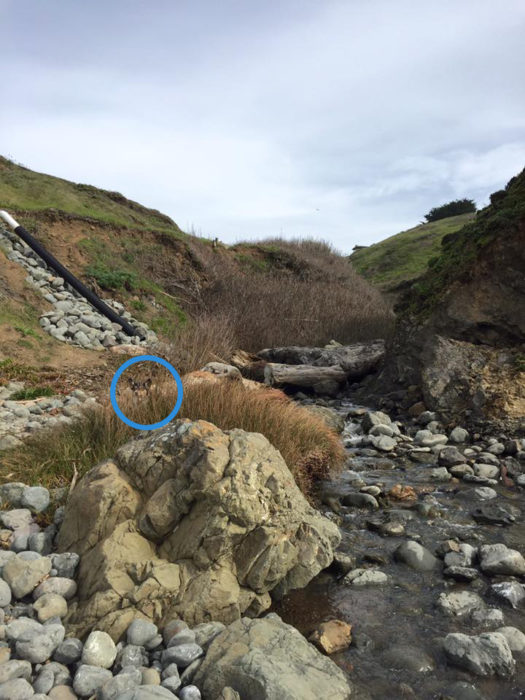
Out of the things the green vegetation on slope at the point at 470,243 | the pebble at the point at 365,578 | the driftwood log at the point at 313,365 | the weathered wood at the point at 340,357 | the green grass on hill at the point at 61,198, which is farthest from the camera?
the green grass on hill at the point at 61,198

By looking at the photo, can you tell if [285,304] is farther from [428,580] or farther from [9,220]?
[428,580]

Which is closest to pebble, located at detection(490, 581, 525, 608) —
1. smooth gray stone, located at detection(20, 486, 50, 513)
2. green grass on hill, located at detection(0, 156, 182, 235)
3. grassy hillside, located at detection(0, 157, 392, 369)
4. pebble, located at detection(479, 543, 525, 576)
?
pebble, located at detection(479, 543, 525, 576)

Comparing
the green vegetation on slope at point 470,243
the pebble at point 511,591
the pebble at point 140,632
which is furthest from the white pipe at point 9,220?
the pebble at point 511,591

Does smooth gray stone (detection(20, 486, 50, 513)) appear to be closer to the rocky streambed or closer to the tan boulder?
the rocky streambed

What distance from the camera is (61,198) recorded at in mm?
19516

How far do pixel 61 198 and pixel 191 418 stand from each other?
55.1 feet

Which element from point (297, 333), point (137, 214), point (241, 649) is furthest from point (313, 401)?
point (137, 214)

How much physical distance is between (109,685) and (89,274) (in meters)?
14.7

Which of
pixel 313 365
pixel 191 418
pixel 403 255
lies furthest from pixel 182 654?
pixel 403 255

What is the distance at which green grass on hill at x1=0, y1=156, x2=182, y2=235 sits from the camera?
18.3 m

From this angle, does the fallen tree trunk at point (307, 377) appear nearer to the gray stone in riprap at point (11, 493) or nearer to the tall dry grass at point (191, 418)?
the tall dry grass at point (191, 418)

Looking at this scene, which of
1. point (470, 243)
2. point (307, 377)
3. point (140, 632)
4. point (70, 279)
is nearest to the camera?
point (140, 632)

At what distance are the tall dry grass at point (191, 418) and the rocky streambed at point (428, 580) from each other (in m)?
0.43

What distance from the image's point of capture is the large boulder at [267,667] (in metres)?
2.53
